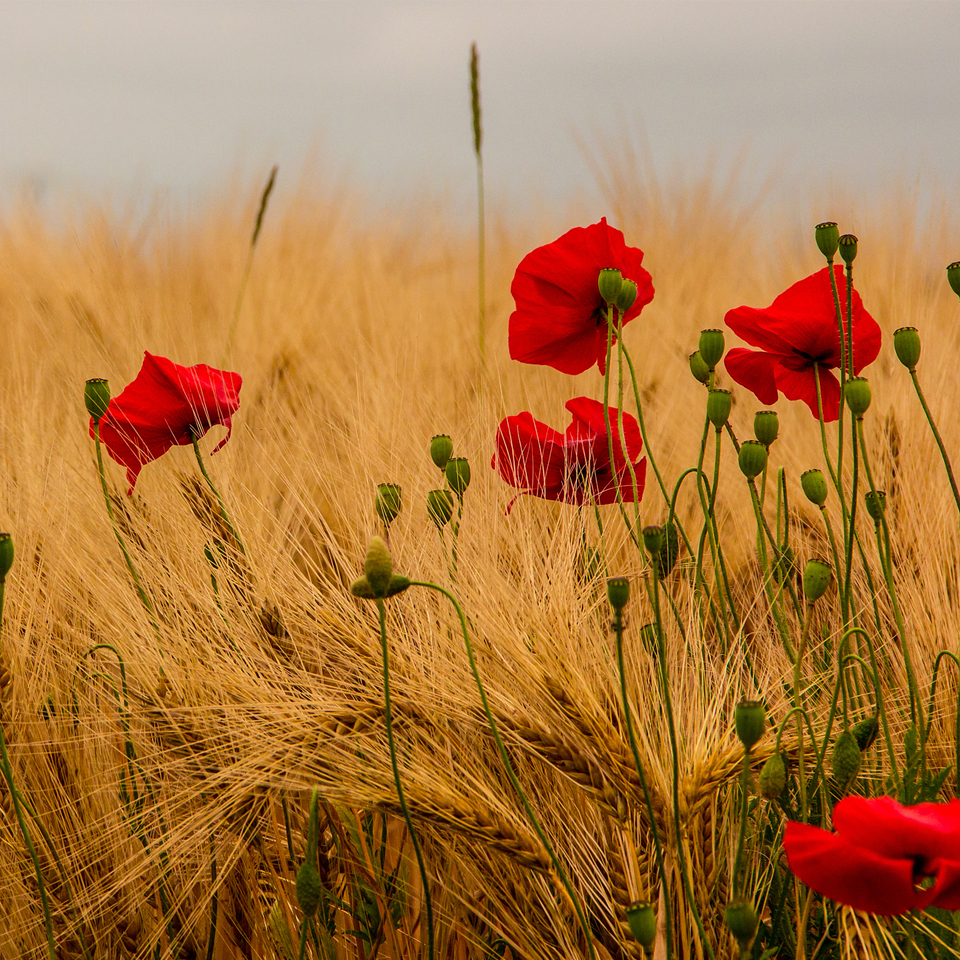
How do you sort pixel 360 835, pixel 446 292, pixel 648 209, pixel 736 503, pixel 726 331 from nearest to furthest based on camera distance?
1. pixel 360 835
2. pixel 736 503
3. pixel 726 331
4. pixel 446 292
5. pixel 648 209

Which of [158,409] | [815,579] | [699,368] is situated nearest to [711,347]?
[699,368]

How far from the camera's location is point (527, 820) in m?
0.61

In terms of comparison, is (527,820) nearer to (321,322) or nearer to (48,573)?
(48,573)

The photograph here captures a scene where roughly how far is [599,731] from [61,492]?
0.52 metres

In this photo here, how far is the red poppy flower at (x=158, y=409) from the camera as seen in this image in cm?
77

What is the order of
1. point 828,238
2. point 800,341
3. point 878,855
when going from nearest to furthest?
1. point 878,855
2. point 828,238
3. point 800,341

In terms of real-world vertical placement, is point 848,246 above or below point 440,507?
above

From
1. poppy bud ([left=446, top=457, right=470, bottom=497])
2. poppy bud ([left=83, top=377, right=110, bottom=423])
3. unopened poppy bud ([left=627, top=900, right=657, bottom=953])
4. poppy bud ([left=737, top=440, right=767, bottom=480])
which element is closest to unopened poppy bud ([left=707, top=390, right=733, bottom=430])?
poppy bud ([left=737, top=440, right=767, bottom=480])

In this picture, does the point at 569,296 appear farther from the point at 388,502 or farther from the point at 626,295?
the point at 388,502

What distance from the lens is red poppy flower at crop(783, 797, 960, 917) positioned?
0.42 m

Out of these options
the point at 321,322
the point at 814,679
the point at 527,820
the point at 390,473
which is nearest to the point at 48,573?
the point at 390,473

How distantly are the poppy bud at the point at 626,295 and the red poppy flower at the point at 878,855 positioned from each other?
1.20 feet

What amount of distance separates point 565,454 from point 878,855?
40 cm

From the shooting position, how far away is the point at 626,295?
2.24 ft
